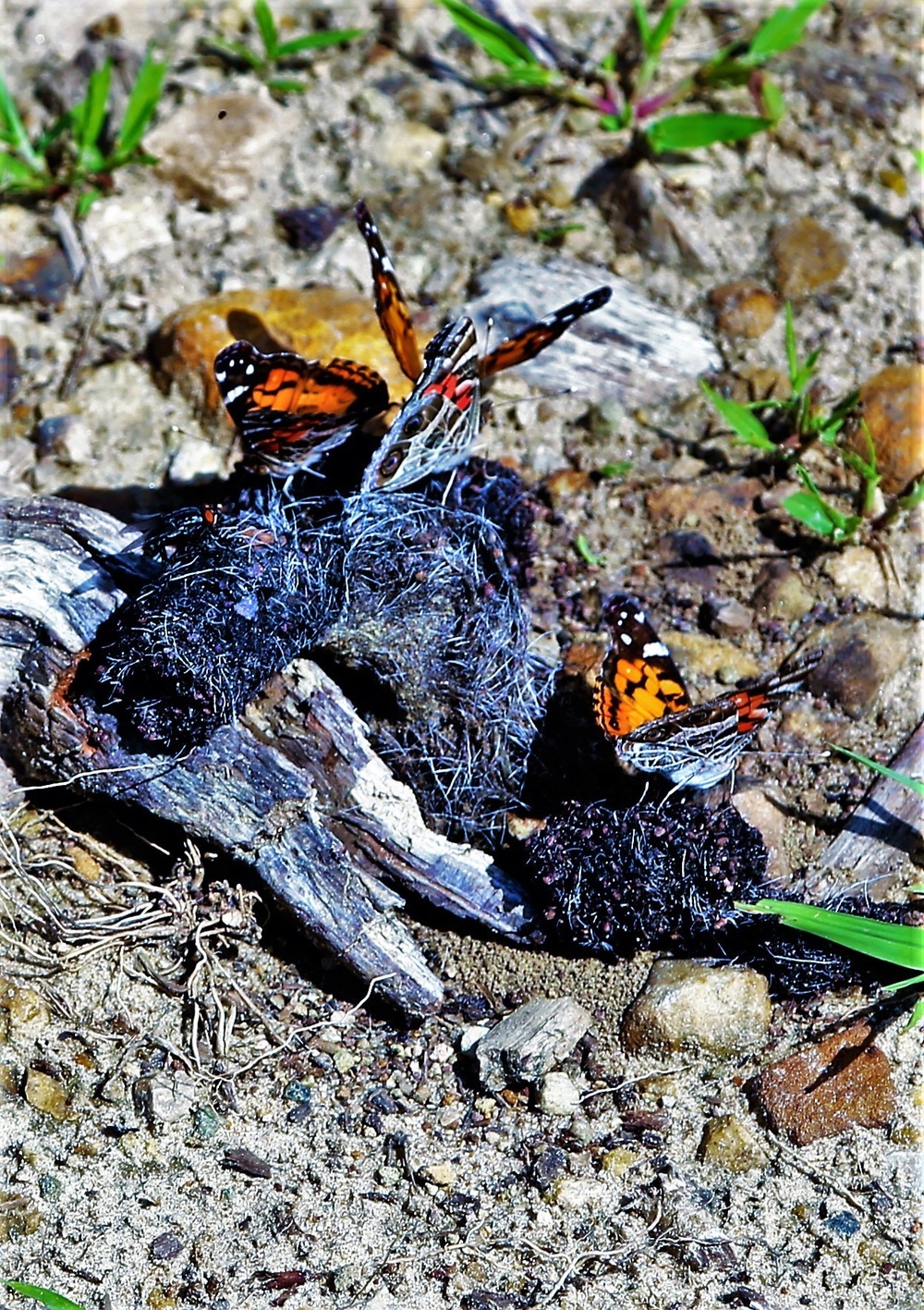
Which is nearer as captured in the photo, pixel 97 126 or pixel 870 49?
pixel 97 126

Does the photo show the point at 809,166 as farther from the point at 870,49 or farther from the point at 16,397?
the point at 16,397

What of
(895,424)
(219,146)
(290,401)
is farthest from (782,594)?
(219,146)

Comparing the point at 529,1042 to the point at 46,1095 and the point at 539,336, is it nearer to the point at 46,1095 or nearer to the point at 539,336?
the point at 46,1095

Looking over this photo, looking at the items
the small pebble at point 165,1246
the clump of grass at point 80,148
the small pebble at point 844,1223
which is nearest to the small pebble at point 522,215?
the clump of grass at point 80,148

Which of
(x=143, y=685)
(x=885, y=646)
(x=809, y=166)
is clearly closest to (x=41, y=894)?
(x=143, y=685)

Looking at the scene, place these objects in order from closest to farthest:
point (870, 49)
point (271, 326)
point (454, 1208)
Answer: point (454, 1208)
point (271, 326)
point (870, 49)

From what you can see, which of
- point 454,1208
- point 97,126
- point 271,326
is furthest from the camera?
point 97,126

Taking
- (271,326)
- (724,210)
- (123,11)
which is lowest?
(271,326)

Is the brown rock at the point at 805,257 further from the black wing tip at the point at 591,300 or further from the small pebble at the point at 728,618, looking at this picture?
the small pebble at the point at 728,618

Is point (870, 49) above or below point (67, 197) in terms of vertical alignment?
above
